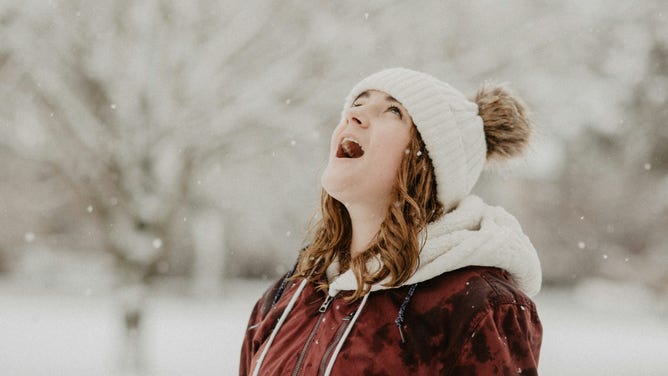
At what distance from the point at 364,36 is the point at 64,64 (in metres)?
3.46

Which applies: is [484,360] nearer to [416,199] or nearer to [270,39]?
[416,199]

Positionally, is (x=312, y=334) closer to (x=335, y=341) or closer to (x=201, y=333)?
(x=335, y=341)

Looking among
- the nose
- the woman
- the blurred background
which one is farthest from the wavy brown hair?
the blurred background

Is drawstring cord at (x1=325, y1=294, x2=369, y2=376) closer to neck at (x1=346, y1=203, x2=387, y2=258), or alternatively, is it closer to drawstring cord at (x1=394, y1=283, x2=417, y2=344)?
drawstring cord at (x1=394, y1=283, x2=417, y2=344)

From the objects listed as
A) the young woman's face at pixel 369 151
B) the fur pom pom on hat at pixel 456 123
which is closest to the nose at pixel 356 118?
the young woman's face at pixel 369 151

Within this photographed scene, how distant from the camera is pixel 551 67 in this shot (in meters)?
8.55

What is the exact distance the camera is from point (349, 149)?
204 cm

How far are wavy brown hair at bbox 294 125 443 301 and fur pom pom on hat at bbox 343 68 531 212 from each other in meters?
0.05

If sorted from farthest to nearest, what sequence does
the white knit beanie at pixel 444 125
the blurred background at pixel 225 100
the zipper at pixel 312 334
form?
the blurred background at pixel 225 100
the white knit beanie at pixel 444 125
the zipper at pixel 312 334

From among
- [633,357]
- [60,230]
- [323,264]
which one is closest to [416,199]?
[323,264]

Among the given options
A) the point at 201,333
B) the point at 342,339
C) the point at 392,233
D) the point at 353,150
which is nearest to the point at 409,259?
the point at 392,233

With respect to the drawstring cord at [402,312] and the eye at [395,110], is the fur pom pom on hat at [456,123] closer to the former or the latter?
the eye at [395,110]

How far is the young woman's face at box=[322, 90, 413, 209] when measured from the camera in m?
1.93

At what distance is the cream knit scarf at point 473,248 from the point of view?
1.72 metres
